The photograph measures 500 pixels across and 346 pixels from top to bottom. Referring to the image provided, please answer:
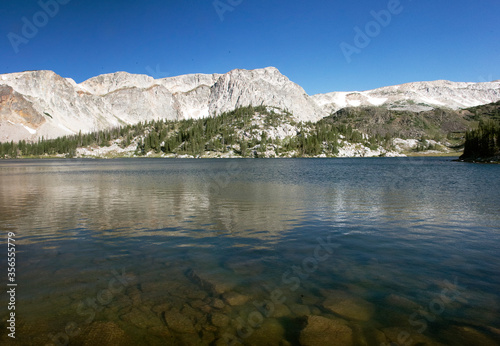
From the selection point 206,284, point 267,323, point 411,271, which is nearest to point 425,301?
point 411,271

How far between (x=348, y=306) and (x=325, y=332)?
1946 millimetres

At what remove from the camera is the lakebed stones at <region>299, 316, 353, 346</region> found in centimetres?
872

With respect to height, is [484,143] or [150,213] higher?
[484,143]

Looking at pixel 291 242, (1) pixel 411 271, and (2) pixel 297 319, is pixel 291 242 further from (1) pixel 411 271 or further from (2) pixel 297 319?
(2) pixel 297 319

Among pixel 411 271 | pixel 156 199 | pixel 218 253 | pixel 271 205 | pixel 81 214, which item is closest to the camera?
pixel 411 271

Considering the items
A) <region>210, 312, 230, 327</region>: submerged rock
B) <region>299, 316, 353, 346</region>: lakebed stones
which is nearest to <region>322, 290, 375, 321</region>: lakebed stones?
<region>299, 316, 353, 346</region>: lakebed stones

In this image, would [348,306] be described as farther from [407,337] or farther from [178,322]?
[178,322]

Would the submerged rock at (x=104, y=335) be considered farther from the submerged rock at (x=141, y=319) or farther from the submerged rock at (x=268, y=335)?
the submerged rock at (x=268, y=335)

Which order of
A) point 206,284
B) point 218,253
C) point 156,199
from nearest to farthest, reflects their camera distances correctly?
1. point 206,284
2. point 218,253
3. point 156,199

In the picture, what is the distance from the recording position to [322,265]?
582 inches

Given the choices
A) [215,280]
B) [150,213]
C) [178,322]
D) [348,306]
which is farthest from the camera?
[150,213]

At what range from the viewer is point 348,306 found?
1066 centimetres

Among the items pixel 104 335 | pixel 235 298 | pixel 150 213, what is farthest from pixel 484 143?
pixel 104 335

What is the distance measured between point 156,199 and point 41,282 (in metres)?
24.2
